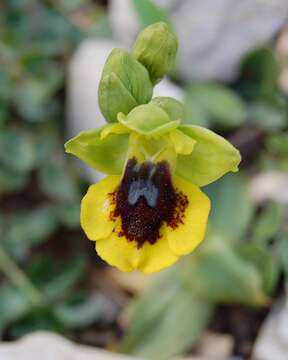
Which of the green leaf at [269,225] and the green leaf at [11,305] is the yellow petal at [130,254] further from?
the green leaf at [11,305]

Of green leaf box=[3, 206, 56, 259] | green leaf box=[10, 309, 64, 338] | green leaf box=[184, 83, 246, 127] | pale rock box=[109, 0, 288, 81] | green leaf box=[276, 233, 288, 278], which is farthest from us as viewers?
pale rock box=[109, 0, 288, 81]

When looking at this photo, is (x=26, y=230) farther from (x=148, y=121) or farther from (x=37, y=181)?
(x=148, y=121)

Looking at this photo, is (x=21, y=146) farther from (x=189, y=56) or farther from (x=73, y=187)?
(x=189, y=56)

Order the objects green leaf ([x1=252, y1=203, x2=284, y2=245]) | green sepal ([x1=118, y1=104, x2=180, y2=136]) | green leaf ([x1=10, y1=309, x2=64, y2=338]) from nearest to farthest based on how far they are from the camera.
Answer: green sepal ([x1=118, y1=104, x2=180, y2=136]) → green leaf ([x1=252, y1=203, x2=284, y2=245]) → green leaf ([x1=10, y1=309, x2=64, y2=338])

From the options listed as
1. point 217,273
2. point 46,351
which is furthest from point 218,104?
point 46,351

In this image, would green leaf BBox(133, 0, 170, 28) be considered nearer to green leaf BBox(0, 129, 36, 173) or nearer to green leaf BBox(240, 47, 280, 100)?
green leaf BBox(0, 129, 36, 173)

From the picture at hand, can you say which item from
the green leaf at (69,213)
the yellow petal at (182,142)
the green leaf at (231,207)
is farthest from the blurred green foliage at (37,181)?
the yellow petal at (182,142)

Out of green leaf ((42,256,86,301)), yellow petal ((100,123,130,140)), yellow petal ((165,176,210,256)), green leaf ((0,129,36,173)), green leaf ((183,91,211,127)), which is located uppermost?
yellow petal ((100,123,130,140))

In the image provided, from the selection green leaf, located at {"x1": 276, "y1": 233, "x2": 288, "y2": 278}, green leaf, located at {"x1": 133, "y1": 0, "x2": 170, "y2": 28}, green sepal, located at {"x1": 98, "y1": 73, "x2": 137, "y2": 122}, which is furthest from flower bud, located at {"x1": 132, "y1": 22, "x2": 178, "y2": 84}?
green leaf, located at {"x1": 276, "y1": 233, "x2": 288, "y2": 278}
